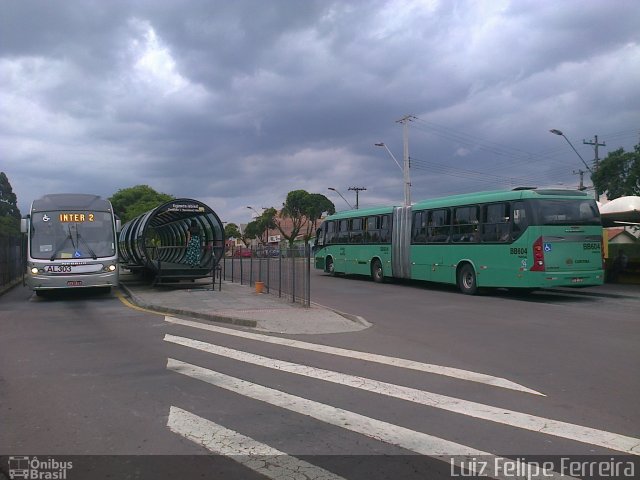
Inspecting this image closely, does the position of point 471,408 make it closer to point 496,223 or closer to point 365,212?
point 496,223

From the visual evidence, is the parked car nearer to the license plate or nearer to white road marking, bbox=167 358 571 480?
the license plate

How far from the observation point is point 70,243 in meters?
16.3

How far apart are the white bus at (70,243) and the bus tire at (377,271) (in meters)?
11.1

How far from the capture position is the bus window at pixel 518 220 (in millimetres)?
16094

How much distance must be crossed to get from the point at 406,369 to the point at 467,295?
1129cm

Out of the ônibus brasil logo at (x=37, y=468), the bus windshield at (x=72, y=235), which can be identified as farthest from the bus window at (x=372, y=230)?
the ônibus brasil logo at (x=37, y=468)

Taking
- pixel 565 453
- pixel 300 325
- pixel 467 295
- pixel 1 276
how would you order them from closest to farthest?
pixel 565 453
pixel 300 325
pixel 467 295
pixel 1 276

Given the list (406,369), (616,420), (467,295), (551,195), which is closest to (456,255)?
(467,295)

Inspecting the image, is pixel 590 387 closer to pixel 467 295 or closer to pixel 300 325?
pixel 300 325

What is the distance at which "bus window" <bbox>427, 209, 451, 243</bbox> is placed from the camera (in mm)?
19297

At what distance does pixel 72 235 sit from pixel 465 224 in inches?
494

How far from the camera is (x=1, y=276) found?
19.8 meters

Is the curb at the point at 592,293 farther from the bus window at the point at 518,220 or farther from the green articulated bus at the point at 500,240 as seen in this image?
the bus window at the point at 518,220

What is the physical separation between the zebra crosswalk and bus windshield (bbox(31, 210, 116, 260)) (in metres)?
10.5
